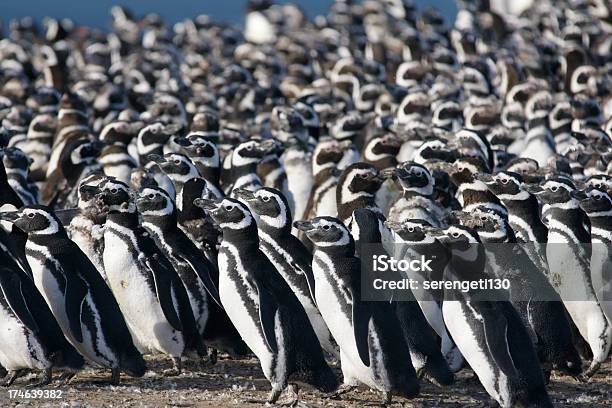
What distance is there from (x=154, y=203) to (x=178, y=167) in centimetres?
91

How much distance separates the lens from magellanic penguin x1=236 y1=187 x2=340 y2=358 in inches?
273

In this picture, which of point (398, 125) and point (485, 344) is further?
point (398, 125)

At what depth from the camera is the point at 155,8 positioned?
41.7 metres

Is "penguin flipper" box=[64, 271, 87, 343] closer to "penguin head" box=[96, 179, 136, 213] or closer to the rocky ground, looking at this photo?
the rocky ground

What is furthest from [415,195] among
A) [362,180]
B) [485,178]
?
[485,178]

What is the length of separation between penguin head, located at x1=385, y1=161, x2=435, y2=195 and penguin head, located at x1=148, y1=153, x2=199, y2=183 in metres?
1.26

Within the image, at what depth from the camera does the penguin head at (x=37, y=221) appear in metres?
6.62

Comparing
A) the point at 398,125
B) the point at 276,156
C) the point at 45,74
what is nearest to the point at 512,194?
the point at 276,156

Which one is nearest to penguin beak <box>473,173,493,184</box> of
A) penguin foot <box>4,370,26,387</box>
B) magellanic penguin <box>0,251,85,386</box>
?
magellanic penguin <box>0,251,85,386</box>

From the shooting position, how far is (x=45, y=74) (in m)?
17.5

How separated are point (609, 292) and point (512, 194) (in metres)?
0.93

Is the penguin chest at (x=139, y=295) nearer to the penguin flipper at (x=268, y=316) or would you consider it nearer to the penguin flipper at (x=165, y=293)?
the penguin flipper at (x=165, y=293)

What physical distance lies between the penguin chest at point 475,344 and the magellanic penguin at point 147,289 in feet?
5.03

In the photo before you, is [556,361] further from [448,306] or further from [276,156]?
[276,156]
